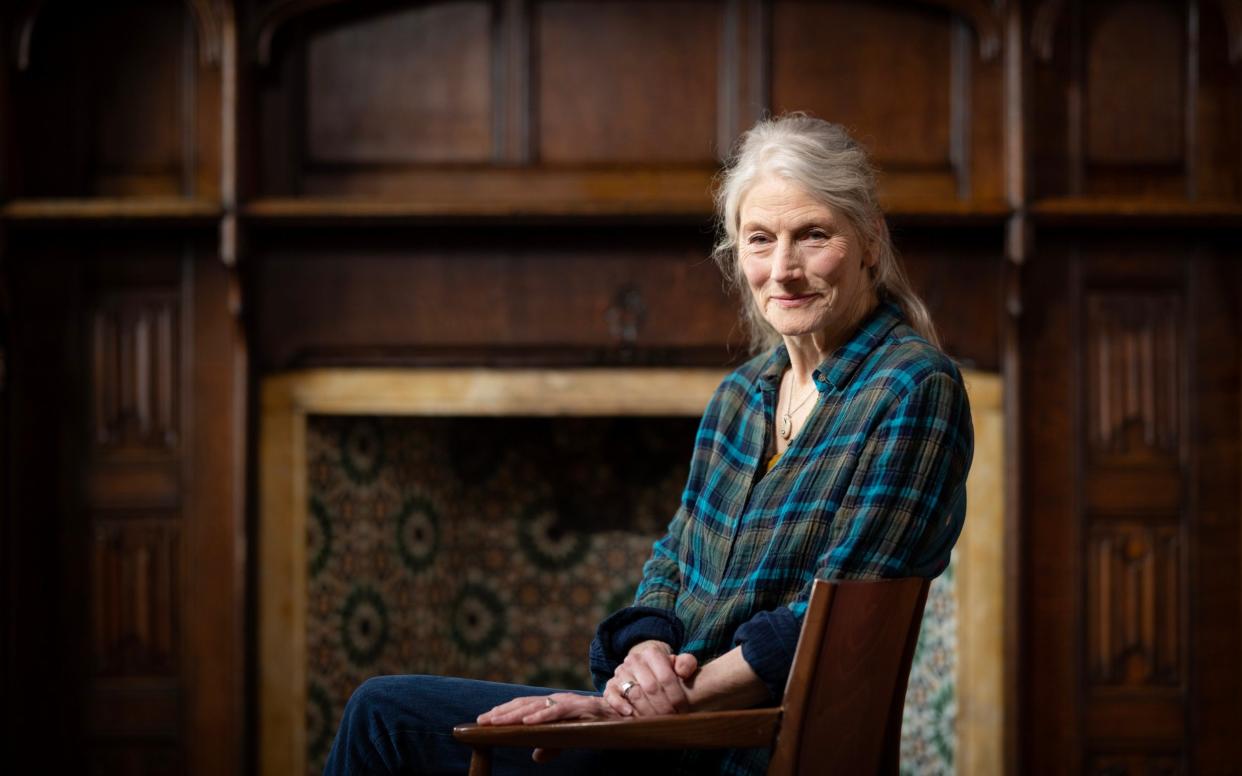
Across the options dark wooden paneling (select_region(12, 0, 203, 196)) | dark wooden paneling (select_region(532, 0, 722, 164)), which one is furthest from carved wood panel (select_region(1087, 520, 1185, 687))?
dark wooden paneling (select_region(12, 0, 203, 196))

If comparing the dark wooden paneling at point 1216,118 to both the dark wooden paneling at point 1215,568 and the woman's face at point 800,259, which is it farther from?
the woman's face at point 800,259

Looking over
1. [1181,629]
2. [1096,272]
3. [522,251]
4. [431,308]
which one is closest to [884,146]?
[1096,272]

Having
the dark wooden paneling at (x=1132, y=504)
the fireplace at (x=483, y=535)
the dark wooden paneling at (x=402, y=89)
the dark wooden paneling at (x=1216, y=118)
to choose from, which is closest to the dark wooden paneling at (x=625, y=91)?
the dark wooden paneling at (x=402, y=89)

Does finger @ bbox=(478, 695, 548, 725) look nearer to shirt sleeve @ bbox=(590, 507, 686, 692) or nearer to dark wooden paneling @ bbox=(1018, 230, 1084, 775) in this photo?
shirt sleeve @ bbox=(590, 507, 686, 692)

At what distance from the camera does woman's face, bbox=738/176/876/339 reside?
5.27ft

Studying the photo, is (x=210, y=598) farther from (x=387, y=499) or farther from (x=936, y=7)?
(x=936, y=7)

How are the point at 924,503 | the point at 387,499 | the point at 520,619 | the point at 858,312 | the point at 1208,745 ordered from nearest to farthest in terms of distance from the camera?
the point at 924,503 < the point at 858,312 < the point at 1208,745 < the point at 387,499 < the point at 520,619

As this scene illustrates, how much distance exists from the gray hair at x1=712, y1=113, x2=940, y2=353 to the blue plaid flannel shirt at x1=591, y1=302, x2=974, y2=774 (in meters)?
0.06

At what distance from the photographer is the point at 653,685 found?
4.88ft

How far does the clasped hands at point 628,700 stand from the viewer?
1.46 meters

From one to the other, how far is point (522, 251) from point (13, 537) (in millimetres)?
1443

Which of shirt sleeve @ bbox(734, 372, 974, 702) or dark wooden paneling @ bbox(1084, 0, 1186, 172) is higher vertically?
A: dark wooden paneling @ bbox(1084, 0, 1186, 172)

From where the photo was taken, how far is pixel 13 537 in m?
2.98

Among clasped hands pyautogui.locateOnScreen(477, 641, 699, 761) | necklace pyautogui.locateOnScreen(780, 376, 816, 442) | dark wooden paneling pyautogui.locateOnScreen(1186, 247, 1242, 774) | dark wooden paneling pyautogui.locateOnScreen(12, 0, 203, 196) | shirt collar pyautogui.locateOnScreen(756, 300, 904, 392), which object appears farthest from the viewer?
dark wooden paneling pyautogui.locateOnScreen(12, 0, 203, 196)
